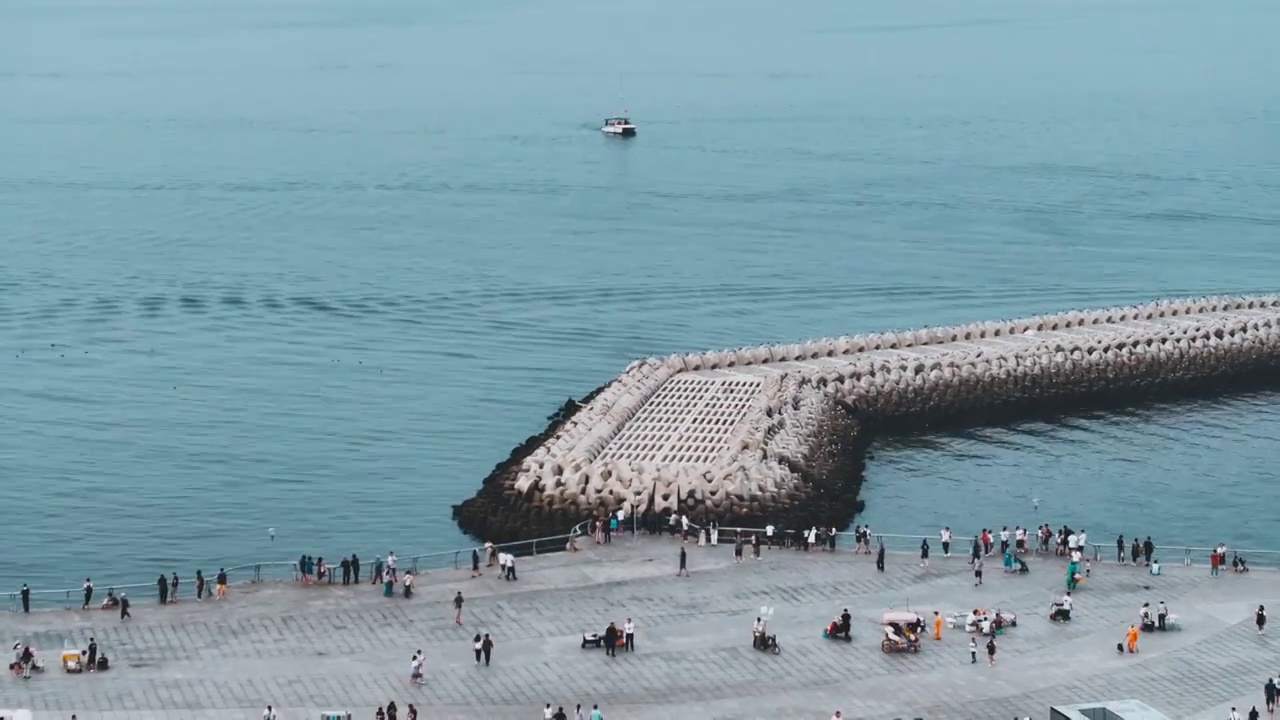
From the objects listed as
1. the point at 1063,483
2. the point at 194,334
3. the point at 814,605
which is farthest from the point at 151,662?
the point at 194,334

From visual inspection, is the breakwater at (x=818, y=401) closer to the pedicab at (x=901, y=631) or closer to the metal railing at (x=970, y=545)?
the metal railing at (x=970, y=545)

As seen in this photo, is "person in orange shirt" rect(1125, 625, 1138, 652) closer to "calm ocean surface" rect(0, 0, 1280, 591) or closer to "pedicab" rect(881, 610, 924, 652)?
"pedicab" rect(881, 610, 924, 652)

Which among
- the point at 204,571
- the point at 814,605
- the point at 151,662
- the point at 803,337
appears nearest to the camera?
the point at 151,662

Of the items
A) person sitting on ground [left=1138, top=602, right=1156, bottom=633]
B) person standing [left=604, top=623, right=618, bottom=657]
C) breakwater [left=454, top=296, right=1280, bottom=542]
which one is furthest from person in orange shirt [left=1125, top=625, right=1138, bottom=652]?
breakwater [left=454, top=296, right=1280, bottom=542]

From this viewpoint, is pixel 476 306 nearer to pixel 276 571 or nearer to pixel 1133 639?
pixel 276 571

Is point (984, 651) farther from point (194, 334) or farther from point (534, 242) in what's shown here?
point (534, 242)
